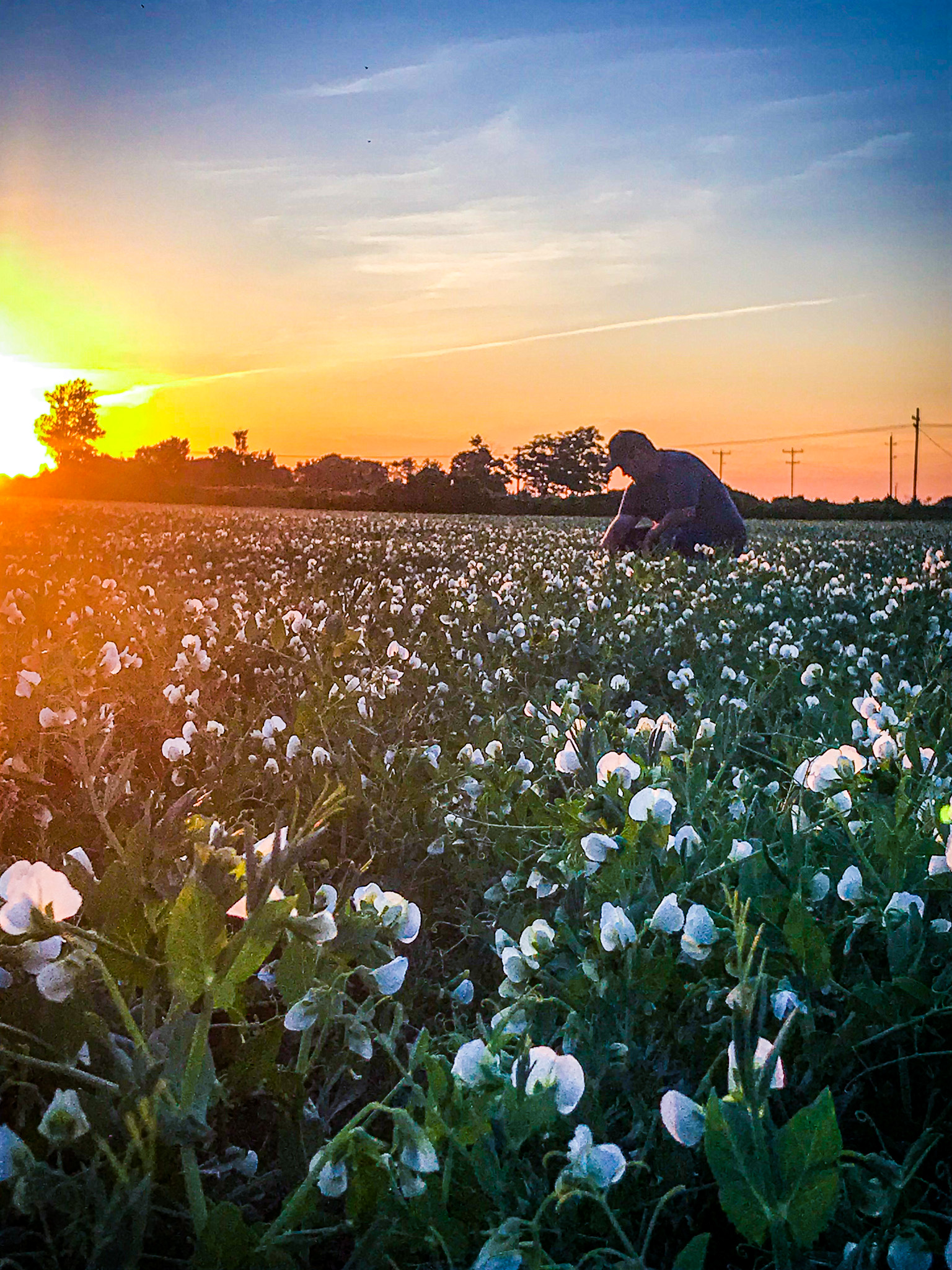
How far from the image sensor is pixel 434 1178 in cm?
147

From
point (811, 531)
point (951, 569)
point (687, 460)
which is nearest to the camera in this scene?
point (951, 569)

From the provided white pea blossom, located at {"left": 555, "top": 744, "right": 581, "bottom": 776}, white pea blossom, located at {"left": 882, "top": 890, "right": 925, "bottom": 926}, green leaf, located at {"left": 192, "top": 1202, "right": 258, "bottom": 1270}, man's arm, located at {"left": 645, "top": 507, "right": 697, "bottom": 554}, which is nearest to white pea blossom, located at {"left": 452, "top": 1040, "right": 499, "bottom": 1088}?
green leaf, located at {"left": 192, "top": 1202, "right": 258, "bottom": 1270}

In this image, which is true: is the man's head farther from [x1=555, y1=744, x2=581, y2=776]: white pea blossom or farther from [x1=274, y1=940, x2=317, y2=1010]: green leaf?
Result: [x1=274, y1=940, x2=317, y2=1010]: green leaf

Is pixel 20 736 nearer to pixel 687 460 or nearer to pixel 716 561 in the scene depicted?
pixel 716 561

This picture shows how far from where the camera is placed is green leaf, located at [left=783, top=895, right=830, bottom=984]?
5.84 feet

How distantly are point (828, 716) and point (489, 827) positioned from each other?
1576 mm

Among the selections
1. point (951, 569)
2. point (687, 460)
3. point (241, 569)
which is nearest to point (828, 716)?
point (951, 569)

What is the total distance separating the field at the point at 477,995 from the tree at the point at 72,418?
8270cm

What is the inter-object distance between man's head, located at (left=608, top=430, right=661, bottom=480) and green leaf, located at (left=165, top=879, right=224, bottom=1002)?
1269 cm

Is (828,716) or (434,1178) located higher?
(828,716)

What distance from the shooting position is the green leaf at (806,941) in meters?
1.78

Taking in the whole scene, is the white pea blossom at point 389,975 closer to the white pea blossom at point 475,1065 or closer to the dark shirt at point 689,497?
the white pea blossom at point 475,1065

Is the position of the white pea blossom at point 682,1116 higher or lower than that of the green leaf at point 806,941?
lower

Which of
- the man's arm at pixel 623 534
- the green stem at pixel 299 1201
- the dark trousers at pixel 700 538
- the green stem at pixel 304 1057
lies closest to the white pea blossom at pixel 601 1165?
the green stem at pixel 299 1201
